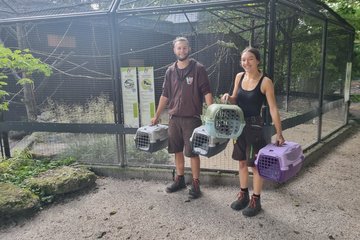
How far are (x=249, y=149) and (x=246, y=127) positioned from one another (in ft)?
0.72

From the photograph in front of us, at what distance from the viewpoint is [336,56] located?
6.91 metres

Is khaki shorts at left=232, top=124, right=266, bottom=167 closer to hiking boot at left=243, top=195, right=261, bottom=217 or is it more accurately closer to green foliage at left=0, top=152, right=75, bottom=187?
hiking boot at left=243, top=195, right=261, bottom=217

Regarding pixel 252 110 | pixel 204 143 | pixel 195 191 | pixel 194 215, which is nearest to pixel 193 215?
pixel 194 215

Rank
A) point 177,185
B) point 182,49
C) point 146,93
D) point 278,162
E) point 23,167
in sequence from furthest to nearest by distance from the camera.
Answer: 1. point 23,167
2. point 146,93
3. point 177,185
4. point 182,49
5. point 278,162

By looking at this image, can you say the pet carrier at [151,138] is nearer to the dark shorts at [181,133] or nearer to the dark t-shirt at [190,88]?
the dark shorts at [181,133]

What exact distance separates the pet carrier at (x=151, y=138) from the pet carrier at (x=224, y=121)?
84 cm

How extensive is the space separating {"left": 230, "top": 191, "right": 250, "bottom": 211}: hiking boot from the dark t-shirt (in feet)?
3.25

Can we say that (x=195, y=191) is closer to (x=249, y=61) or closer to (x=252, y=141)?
(x=252, y=141)

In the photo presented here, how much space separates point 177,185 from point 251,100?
4.78ft

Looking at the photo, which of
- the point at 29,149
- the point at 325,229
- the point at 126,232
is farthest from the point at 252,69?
the point at 29,149

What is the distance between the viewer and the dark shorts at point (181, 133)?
3.34 metres

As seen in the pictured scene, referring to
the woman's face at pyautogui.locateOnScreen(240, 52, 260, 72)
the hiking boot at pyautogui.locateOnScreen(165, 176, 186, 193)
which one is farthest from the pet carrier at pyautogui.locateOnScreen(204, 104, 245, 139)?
the hiking boot at pyautogui.locateOnScreen(165, 176, 186, 193)

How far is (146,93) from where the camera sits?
401 cm

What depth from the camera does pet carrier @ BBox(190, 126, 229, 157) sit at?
2992 mm
